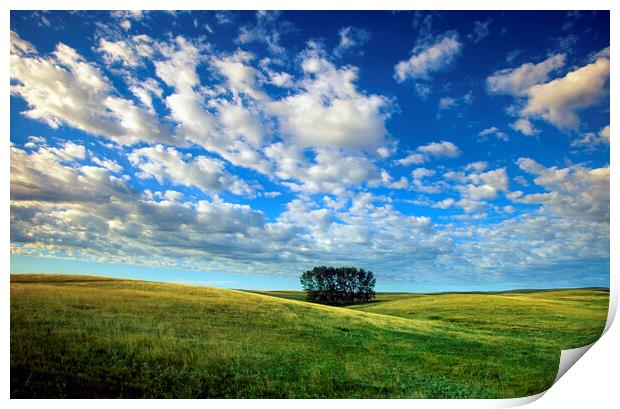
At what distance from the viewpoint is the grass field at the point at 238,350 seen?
49.6 feet

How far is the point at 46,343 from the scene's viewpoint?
16.0m

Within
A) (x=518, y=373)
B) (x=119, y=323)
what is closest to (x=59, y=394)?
(x=119, y=323)

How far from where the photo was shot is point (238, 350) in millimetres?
17766

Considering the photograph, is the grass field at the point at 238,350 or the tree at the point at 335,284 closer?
the grass field at the point at 238,350

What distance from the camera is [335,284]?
60656 millimetres

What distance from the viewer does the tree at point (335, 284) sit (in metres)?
59.9

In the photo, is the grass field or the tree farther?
the tree

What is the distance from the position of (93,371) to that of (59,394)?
4.35 ft

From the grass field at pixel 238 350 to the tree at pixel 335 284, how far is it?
32463 millimetres

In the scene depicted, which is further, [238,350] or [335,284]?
[335,284]

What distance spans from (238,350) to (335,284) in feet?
144

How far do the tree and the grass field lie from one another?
107 ft

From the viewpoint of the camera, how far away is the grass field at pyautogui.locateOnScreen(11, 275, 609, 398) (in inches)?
595

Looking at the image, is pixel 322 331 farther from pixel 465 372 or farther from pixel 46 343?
pixel 46 343
